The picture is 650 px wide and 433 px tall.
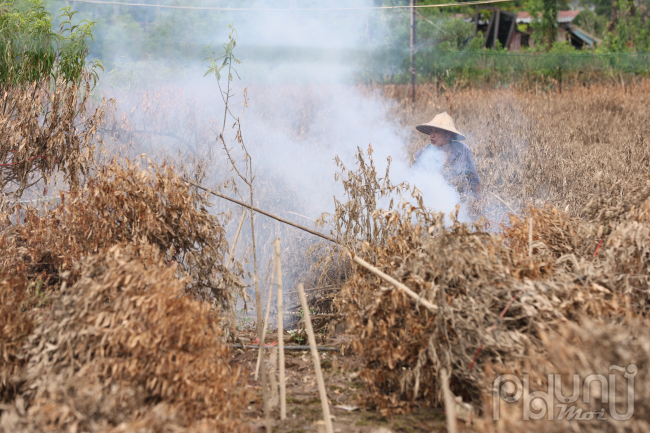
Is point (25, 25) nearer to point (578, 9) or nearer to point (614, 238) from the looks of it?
point (614, 238)

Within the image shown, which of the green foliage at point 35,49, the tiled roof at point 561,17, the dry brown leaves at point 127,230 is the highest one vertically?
the tiled roof at point 561,17

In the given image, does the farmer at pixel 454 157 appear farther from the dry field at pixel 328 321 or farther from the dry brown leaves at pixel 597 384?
the dry brown leaves at pixel 597 384

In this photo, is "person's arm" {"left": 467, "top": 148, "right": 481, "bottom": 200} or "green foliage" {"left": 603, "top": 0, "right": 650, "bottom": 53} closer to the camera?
"person's arm" {"left": 467, "top": 148, "right": 481, "bottom": 200}

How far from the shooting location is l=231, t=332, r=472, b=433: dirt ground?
3.11 metres

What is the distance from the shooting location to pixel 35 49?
16.6 ft

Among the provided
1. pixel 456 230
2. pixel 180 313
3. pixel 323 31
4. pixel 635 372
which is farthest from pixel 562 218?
pixel 323 31

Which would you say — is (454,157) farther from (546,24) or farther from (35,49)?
(546,24)

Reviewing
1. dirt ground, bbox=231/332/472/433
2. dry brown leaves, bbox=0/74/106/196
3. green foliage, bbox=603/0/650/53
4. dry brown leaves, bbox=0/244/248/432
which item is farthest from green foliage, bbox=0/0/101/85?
green foliage, bbox=603/0/650/53

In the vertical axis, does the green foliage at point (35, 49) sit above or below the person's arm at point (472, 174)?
above

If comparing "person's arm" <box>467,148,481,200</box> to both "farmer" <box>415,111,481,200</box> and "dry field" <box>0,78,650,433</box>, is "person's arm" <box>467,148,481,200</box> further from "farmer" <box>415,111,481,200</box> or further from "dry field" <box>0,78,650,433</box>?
"dry field" <box>0,78,650,433</box>

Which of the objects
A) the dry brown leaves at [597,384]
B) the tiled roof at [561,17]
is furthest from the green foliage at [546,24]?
the dry brown leaves at [597,384]

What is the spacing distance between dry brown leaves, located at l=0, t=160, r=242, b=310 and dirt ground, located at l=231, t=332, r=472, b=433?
0.77 m

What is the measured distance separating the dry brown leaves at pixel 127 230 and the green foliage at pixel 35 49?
1.60 metres

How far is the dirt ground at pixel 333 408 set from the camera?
10.2ft
